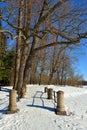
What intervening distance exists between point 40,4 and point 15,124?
43.0 feet

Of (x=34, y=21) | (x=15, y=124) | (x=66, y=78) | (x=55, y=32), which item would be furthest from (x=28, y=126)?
(x=66, y=78)

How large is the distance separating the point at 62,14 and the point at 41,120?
36.7ft

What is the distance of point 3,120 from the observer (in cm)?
1195

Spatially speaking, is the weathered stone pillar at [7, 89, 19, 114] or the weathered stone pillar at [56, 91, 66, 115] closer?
the weathered stone pillar at [56, 91, 66, 115]

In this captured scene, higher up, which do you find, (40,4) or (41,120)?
(40,4)

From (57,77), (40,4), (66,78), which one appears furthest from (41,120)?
(66,78)

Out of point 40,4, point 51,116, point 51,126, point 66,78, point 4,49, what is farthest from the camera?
point 66,78

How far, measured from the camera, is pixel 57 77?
62.5 metres

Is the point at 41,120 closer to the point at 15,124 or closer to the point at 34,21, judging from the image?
the point at 15,124

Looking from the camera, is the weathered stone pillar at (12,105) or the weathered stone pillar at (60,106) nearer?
the weathered stone pillar at (60,106)

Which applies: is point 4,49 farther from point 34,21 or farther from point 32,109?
point 32,109

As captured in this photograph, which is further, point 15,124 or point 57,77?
point 57,77

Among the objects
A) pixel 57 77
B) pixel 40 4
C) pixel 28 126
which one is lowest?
pixel 28 126

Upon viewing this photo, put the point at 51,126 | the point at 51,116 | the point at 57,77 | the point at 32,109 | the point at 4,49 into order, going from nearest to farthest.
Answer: the point at 51,126 → the point at 51,116 → the point at 32,109 → the point at 4,49 → the point at 57,77
